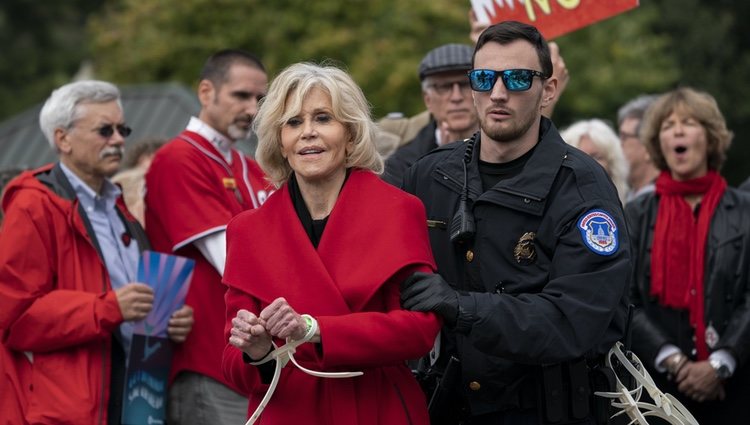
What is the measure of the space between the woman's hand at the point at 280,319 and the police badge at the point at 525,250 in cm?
97

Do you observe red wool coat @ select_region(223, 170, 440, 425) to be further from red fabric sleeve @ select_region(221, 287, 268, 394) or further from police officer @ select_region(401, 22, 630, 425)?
police officer @ select_region(401, 22, 630, 425)

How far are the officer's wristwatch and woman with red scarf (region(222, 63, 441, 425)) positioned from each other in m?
2.79

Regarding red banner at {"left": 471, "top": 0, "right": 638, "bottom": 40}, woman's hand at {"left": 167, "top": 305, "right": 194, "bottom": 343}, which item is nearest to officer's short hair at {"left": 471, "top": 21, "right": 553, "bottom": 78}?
red banner at {"left": 471, "top": 0, "right": 638, "bottom": 40}

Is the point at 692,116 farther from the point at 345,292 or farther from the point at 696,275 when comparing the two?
the point at 345,292

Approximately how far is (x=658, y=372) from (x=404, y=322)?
10.5 ft

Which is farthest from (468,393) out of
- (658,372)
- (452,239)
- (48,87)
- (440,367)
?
(48,87)

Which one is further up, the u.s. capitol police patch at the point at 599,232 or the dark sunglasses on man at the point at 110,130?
the dark sunglasses on man at the point at 110,130

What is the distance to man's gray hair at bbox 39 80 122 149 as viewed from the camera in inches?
263

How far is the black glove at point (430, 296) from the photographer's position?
4.65m

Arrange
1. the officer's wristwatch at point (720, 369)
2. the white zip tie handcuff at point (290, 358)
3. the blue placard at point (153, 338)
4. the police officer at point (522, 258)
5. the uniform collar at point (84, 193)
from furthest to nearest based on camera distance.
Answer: the officer's wristwatch at point (720, 369) < the uniform collar at point (84, 193) < the blue placard at point (153, 338) < the police officer at point (522, 258) < the white zip tie handcuff at point (290, 358)

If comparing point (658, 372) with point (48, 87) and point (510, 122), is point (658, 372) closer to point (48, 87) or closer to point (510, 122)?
point (510, 122)

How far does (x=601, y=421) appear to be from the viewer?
5.09m

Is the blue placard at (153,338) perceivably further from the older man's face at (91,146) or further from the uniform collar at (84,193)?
the older man's face at (91,146)

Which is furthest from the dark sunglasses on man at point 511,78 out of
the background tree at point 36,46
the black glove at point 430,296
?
the background tree at point 36,46
